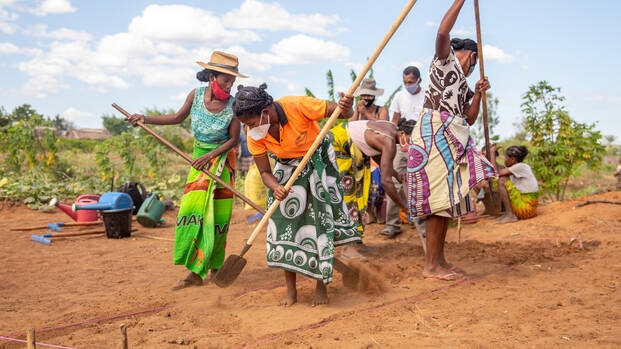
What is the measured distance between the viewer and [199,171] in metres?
4.27

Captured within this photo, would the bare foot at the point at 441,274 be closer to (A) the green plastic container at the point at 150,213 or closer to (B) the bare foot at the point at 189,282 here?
(B) the bare foot at the point at 189,282

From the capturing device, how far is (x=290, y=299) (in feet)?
11.4

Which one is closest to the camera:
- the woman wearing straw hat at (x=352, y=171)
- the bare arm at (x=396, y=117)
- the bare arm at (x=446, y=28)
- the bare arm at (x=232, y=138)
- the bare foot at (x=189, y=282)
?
the bare arm at (x=446, y=28)

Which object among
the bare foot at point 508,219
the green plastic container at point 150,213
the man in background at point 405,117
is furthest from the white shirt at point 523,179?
the green plastic container at point 150,213

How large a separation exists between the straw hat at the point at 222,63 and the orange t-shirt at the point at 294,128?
3.53 ft

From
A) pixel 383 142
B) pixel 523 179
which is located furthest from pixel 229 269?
pixel 523 179

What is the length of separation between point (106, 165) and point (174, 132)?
11.2 meters

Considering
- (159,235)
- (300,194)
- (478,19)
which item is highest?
(478,19)

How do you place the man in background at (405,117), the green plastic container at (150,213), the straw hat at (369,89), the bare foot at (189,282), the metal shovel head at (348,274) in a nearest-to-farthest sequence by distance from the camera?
the metal shovel head at (348,274) < the bare foot at (189,282) < the straw hat at (369,89) < the man in background at (405,117) < the green plastic container at (150,213)

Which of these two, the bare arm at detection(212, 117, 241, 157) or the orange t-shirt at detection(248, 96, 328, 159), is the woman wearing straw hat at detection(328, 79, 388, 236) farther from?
the orange t-shirt at detection(248, 96, 328, 159)

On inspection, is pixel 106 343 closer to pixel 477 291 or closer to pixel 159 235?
pixel 477 291

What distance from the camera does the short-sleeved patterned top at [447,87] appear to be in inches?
147

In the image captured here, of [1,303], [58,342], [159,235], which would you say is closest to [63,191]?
[159,235]

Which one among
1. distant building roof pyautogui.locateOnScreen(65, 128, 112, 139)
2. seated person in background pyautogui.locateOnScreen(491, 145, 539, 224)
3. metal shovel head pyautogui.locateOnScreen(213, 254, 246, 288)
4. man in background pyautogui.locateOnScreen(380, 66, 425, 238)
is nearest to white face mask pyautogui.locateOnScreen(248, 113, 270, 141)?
metal shovel head pyautogui.locateOnScreen(213, 254, 246, 288)
